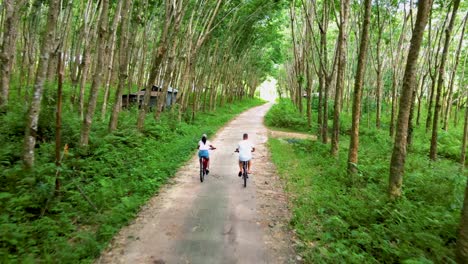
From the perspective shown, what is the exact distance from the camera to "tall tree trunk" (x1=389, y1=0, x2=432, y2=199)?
6973 mm

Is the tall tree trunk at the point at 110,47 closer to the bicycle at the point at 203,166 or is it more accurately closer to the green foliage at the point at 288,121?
the bicycle at the point at 203,166

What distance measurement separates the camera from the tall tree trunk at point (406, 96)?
22.9 feet

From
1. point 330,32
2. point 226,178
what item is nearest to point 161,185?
point 226,178

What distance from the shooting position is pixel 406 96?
23.7 feet

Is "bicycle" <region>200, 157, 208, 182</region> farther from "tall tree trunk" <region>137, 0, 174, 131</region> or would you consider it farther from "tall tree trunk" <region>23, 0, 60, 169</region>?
"tall tree trunk" <region>137, 0, 174, 131</region>

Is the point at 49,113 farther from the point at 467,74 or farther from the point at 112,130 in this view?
the point at 467,74

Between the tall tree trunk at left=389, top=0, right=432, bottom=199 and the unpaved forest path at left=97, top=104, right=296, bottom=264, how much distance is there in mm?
2604

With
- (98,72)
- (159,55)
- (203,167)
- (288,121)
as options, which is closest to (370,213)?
(203,167)

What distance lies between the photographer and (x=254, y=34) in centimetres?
3164

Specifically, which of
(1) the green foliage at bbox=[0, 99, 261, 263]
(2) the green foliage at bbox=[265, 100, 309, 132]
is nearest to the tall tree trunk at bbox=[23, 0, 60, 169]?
(1) the green foliage at bbox=[0, 99, 261, 263]

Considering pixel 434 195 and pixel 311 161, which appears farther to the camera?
pixel 311 161

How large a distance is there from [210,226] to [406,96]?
4.99 metres

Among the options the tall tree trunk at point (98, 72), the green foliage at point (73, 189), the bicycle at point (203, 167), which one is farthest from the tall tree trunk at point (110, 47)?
the bicycle at point (203, 167)

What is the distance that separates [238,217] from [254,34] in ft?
87.6
